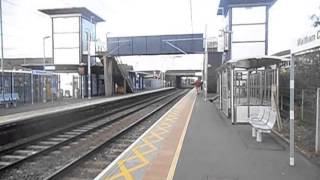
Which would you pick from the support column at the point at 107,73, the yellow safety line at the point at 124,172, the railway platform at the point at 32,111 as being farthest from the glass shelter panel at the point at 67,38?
the yellow safety line at the point at 124,172

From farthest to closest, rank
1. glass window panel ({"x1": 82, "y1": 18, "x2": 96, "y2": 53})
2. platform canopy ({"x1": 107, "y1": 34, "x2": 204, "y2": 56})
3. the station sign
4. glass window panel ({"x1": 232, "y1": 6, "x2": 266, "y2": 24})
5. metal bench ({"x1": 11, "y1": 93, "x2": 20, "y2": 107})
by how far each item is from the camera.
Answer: platform canopy ({"x1": 107, "y1": 34, "x2": 204, "y2": 56}) < glass window panel ({"x1": 82, "y1": 18, "x2": 96, "y2": 53}) < glass window panel ({"x1": 232, "y1": 6, "x2": 266, "y2": 24}) < metal bench ({"x1": 11, "y1": 93, "x2": 20, "y2": 107}) < the station sign

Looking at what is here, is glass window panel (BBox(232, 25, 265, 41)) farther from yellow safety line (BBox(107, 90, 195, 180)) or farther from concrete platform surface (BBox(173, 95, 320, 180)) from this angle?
concrete platform surface (BBox(173, 95, 320, 180))

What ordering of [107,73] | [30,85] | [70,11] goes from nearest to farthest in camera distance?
1. [30,85]
2. [107,73]
3. [70,11]

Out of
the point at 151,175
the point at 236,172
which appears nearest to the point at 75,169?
the point at 151,175

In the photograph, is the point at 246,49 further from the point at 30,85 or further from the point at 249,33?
the point at 30,85

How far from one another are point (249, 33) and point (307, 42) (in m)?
28.6

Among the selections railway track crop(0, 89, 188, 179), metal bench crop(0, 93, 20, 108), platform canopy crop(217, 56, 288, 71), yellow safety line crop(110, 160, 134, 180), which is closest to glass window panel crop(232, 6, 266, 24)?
metal bench crop(0, 93, 20, 108)

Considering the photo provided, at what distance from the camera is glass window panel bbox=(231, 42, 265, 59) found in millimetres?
34188

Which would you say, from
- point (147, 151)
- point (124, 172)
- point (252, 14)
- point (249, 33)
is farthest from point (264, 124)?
point (252, 14)

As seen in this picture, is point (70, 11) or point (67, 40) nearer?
point (70, 11)

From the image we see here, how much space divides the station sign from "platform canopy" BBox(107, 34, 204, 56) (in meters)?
41.4

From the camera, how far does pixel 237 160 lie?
25.4ft

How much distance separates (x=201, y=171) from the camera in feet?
22.4

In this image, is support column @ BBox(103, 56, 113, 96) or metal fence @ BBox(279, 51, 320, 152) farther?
support column @ BBox(103, 56, 113, 96)
